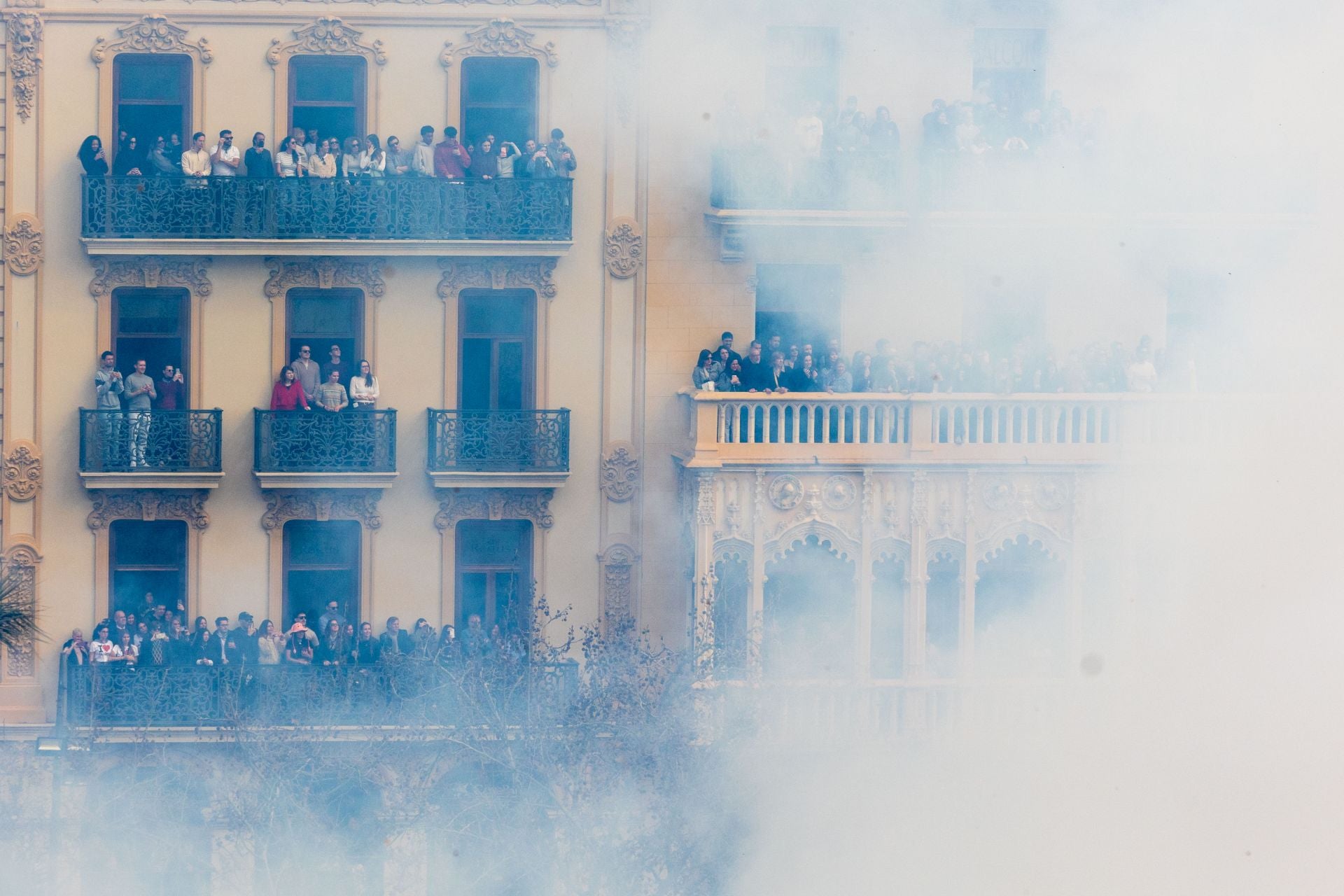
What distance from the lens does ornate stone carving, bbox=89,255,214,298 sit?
24297 millimetres

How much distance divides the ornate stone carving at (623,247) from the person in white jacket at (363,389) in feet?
8.48

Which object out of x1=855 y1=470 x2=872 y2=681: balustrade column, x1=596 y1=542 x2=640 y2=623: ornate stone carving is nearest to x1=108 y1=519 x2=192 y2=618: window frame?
x1=596 y1=542 x2=640 y2=623: ornate stone carving

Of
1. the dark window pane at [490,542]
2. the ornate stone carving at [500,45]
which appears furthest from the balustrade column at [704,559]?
the ornate stone carving at [500,45]

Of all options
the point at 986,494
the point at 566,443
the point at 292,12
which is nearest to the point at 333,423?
the point at 566,443

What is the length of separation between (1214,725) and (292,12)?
1138 cm

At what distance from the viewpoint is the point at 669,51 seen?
80.1 ft

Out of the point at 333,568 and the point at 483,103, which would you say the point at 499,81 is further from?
the point at 333,568

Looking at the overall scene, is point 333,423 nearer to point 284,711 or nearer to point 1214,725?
point 284,711

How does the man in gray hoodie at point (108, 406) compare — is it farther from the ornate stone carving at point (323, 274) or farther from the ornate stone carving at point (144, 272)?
the ornate stone carving at point (323, 274)

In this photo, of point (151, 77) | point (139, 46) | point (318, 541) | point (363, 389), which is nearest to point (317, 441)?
point (363, 389)

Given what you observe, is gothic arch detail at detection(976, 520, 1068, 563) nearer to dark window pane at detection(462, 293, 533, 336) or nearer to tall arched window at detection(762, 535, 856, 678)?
tall arched window at detection(762, 535, 856, 678)

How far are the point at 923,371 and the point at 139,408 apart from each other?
7679mm

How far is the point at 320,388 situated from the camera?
24.2m

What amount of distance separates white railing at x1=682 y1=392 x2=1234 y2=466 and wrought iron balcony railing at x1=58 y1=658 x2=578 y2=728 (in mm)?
2799
